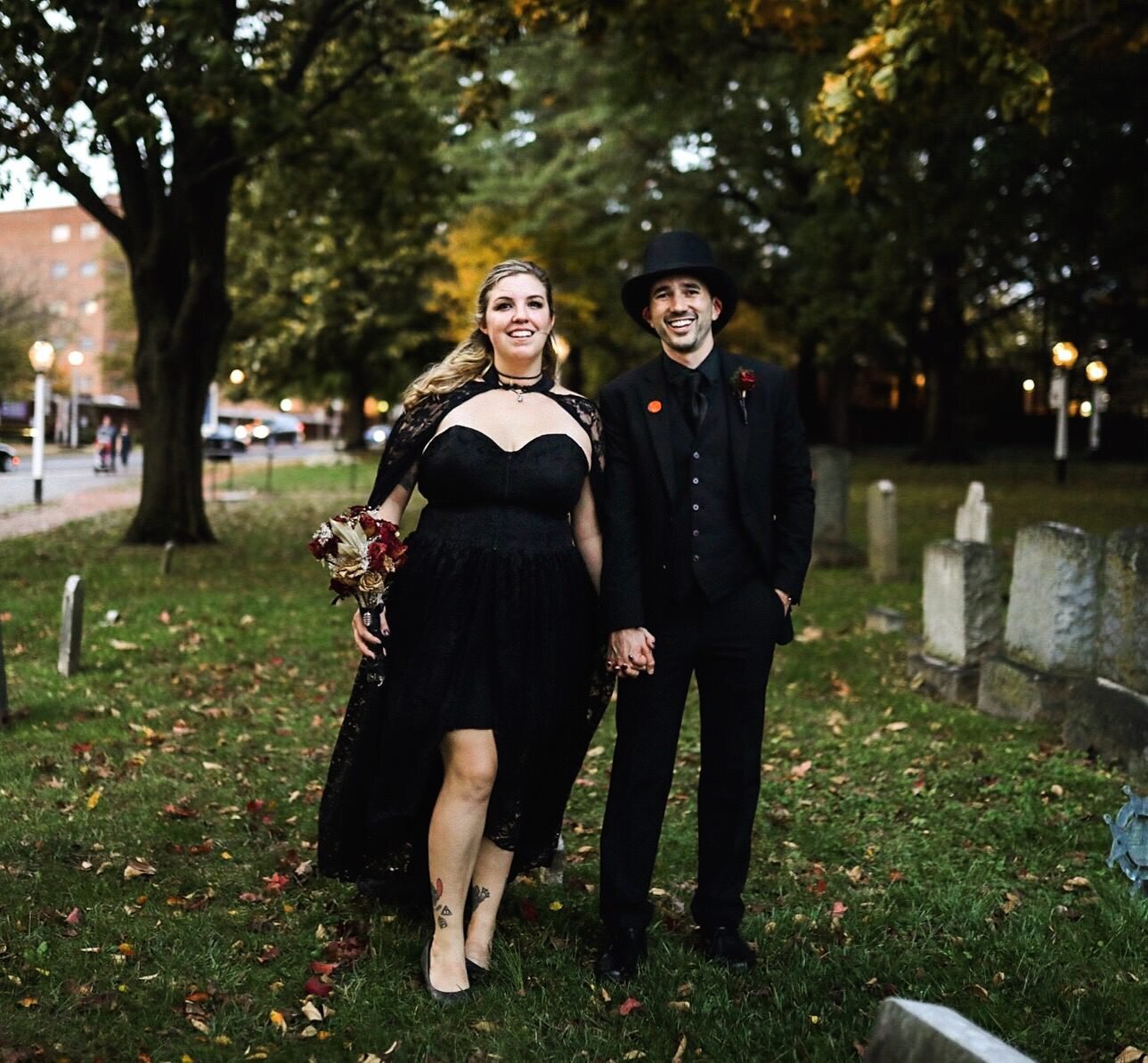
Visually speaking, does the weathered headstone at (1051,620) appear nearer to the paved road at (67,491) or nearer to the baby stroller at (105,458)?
the paved road at (67,491)

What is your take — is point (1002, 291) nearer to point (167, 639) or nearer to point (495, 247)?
point (495, 247)

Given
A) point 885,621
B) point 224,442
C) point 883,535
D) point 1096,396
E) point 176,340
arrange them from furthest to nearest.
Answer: point 224,442 < point 1096,396 < point 176,340 < point 883,535 < point 885,621

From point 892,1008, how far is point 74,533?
19066mm

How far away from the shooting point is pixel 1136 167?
73.9 feet

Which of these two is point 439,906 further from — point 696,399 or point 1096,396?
point 1096,396

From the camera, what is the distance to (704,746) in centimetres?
430

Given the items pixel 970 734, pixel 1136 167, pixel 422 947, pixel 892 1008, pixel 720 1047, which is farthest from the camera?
pixel 1136 167

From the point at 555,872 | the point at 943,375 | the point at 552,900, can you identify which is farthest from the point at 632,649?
the point at 943,375

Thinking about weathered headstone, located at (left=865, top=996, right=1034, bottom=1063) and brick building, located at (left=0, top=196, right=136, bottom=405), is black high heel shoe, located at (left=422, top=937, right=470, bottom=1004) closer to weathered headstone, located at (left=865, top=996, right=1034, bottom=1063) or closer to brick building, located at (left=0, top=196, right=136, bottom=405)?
weathered headstone, located at (left=865, top=996, right=1034, bottom=1063)

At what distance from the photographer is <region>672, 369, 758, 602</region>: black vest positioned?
405 cm

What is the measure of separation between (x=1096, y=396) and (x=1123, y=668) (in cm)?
3282

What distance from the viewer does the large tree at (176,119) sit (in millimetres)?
12727

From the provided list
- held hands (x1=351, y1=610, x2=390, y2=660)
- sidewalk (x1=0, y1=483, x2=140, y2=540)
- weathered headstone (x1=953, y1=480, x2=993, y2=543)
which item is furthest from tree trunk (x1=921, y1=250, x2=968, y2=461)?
held hands (x1=351, y1=610, x2=390, y2=660)

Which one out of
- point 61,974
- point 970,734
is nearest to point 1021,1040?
point 61,974
